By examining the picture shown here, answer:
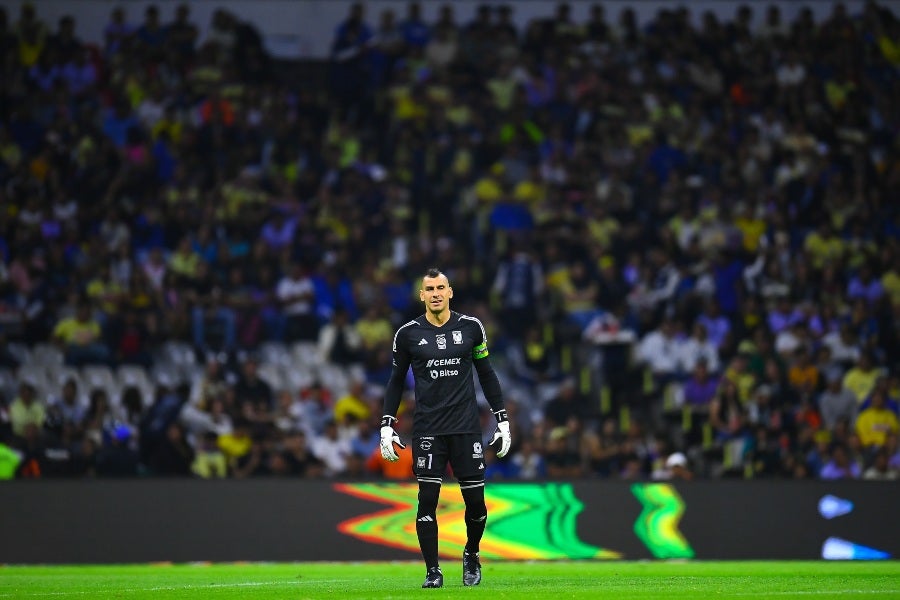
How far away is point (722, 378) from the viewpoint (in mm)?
23438

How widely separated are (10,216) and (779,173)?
14.1 meters

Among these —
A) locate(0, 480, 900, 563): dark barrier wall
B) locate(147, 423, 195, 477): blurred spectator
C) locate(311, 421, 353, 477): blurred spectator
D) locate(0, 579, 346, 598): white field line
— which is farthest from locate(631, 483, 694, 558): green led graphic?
locate(147, 423, 195, 477): blurred spectator

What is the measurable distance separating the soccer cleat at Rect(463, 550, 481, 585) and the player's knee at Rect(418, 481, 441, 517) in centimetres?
54

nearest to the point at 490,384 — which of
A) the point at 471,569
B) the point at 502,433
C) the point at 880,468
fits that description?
the point at 502,433

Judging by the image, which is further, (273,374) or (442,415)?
(273,374)

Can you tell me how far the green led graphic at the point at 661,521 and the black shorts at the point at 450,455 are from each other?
7.22 m

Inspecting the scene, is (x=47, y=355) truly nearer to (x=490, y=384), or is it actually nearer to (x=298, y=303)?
(x=298, y=303)

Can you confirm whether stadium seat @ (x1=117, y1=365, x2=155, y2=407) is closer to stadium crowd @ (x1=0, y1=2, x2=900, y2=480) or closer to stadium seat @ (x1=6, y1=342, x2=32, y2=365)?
stadium crowd @ (x1=0, y1=2, x2=900, y2=480)

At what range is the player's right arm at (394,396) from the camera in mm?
12016

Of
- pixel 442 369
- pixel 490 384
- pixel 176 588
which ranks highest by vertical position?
pixel 442 369

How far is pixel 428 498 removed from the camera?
467 inches

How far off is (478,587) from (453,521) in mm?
6715

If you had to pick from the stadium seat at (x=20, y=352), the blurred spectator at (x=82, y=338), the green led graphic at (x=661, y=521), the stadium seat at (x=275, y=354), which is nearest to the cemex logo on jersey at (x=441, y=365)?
the green led graphic at (x=661, y=521)

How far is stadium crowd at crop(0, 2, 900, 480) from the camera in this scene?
72.8 ft
